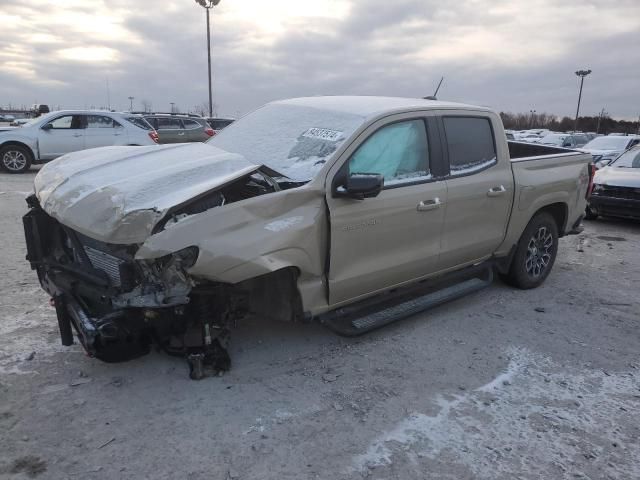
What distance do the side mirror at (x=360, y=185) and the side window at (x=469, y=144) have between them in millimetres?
1217

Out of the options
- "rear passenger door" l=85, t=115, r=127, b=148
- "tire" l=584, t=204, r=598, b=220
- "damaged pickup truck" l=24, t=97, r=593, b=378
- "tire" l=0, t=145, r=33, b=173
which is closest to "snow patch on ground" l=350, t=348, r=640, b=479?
"damaged pickup truck" l=24, t=97, r=593, b=378

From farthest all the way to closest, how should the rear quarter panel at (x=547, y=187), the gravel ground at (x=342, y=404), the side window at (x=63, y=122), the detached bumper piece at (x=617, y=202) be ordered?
the side window at (x=63, y=122), the detached bumper piece at (x=617, y=202), the rear quarter panel at (x=547, y=187), the gravel ground at (x=342, y=404)

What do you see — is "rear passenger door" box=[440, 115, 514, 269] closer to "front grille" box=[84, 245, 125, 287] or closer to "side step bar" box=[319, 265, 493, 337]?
"side step bar" box=[319, 265, 493, 337]

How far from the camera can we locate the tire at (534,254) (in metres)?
5.35

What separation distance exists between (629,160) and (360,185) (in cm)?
884

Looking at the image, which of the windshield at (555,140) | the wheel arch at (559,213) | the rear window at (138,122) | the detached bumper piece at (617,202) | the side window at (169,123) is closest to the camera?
the wheel arch at (559,213)

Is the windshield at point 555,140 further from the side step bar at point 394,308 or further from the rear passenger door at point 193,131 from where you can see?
the side step bar at point 394,308

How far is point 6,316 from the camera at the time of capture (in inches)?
169

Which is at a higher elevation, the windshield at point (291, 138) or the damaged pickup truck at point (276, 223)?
the windshield at point (291, 138)

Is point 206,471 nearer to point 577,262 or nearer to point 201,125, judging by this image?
point 577,262

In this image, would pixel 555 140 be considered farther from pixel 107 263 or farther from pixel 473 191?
pixel 107 263

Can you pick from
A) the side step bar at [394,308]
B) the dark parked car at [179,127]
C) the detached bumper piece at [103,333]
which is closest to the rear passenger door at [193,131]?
the dark parked car at [179,127]

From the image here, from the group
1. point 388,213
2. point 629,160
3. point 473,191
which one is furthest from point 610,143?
point 388,213

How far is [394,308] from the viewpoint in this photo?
168 inches
